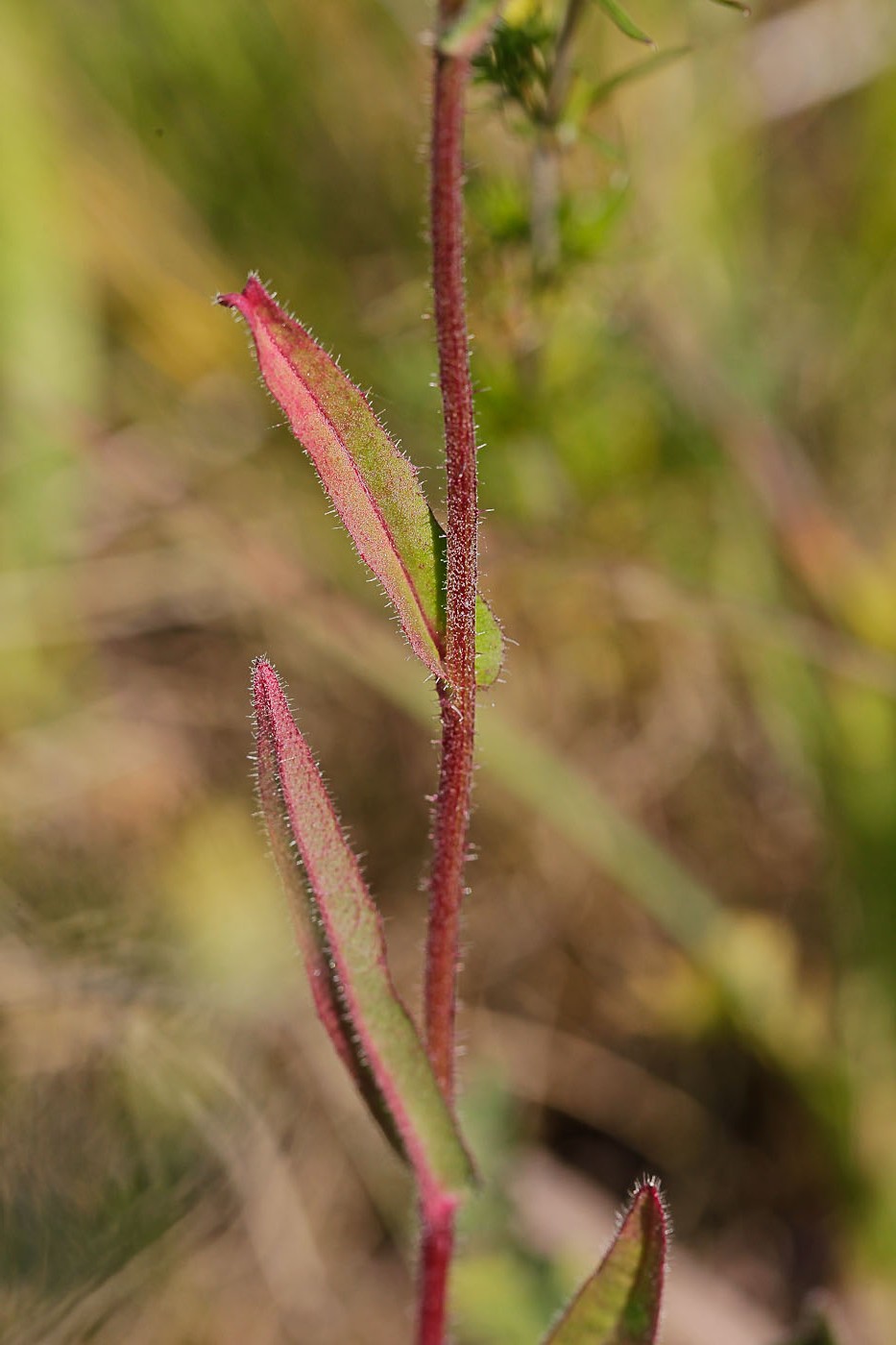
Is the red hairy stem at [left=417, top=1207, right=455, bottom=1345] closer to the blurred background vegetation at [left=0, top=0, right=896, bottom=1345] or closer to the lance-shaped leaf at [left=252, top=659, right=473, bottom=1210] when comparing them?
the lance-shaped leaf at [left=252, top=659, right=473, bottom=1210]

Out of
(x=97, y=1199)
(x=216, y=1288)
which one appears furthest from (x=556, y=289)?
(x=216, y=1288)

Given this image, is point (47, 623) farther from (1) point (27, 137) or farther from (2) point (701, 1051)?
(2) point (701, 1051)

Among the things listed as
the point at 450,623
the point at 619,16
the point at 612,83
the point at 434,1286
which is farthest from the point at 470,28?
the point at 434,1286

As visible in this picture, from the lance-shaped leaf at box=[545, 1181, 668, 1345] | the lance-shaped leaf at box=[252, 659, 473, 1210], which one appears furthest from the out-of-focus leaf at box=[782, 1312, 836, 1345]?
the lance-shaped leaf at box=[252, 659, 473, 1210]

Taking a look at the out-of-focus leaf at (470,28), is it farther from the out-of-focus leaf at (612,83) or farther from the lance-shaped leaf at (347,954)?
the out-of-focus leaf at (612,83)

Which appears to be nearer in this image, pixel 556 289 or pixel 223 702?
pixel 556 289

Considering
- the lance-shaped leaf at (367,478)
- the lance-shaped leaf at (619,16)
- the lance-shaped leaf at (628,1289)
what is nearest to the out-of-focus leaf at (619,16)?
the lance-shaped leaf at (619,16)
